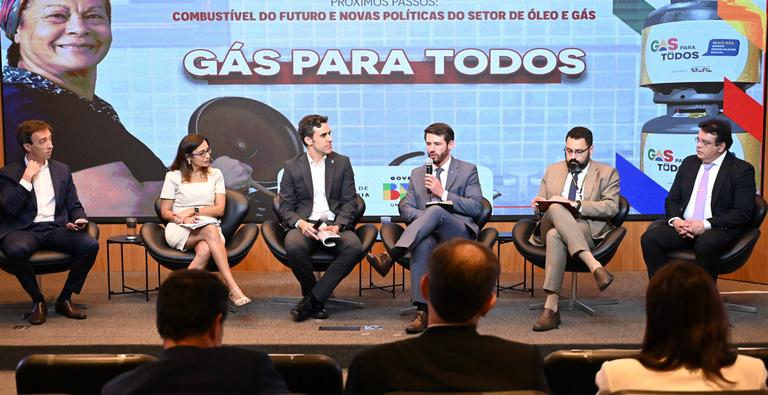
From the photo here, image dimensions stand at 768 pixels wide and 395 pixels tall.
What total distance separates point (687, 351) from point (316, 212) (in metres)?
3.79

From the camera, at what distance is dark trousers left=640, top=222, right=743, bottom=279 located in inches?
205

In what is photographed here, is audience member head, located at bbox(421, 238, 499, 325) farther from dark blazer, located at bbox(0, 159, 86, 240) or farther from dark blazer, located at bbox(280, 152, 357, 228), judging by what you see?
dark blazer, located at bbox(0, 159, 86, 240)

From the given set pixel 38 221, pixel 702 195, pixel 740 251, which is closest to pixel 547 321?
pixel 740 251

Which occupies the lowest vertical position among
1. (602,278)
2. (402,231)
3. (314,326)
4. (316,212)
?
(314,326)

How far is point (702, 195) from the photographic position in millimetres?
5559

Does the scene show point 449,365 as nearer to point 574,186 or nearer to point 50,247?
point 574,186

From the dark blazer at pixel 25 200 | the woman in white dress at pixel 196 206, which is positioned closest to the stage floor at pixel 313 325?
the woman in white dress at pixel 196 206

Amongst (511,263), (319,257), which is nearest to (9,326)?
(319,257)

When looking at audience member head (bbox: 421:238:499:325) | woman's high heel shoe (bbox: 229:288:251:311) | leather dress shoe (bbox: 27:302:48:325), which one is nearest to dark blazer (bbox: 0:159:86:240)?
leather dress shoe (bbox: 27:302:48:325)

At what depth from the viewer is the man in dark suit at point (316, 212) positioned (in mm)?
5395

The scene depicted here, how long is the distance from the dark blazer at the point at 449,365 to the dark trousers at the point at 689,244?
3.33 metres

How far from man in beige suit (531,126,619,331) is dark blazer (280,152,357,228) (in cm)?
121

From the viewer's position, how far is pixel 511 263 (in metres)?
7.10

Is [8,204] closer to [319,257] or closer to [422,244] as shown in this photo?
[319,257]
